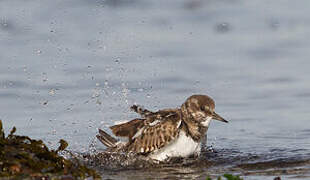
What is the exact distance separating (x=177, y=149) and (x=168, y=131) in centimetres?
22

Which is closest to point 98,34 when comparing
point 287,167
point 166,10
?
point 166,10

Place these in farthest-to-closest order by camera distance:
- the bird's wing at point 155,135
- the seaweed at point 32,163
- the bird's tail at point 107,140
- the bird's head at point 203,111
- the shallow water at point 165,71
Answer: the shallow water at point 165,71 < the bird's tail at point 107,140 < the bird's head at point 203,111 < the bird's wing at point 155,135 < the seaweed at point 32,163

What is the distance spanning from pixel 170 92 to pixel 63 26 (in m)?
3.49

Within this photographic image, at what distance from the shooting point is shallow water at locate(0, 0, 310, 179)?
841cm

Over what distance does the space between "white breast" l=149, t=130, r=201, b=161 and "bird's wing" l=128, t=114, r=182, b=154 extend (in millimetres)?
57

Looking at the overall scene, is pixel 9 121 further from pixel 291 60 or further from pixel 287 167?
pixel 291 60

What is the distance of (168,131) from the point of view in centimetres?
741

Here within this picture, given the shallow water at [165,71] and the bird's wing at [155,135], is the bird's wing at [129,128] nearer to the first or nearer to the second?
the bird's wing at [155,135]

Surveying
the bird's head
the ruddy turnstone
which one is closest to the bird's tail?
the ruddy turnstone

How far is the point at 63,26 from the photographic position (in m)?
13.2

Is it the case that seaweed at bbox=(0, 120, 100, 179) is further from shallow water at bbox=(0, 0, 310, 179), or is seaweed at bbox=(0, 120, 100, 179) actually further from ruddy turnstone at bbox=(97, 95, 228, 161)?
ruddy turnstone at bbox=(97, 95, 228, 161)

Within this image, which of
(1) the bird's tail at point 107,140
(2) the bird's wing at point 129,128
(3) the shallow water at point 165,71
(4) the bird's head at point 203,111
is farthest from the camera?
(3) the shallow water at point 165,71

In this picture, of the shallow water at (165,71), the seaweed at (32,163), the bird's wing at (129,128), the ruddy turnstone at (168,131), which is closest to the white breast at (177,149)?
the ruddy turnstone at (168,131)

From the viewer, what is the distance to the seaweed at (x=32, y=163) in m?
5.07
